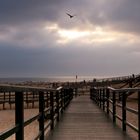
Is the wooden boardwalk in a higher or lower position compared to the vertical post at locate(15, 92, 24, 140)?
lower

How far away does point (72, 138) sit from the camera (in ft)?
32.2

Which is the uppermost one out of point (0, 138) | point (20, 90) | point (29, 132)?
point (20, 90)

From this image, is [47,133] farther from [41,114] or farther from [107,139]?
[41,114]

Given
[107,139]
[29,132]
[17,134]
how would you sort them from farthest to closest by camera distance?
[29,132] < [107,139] < [17,134]

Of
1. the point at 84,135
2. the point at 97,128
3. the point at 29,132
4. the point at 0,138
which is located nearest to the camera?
the point at 0,138

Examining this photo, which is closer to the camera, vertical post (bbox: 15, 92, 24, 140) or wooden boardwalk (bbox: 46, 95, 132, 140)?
vertical post (bbox: 15, 92, 24, 140)

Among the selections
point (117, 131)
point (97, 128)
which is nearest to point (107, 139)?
point (117, 131)

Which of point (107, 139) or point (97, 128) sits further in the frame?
point (97, 128)

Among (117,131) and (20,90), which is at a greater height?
(20,90)

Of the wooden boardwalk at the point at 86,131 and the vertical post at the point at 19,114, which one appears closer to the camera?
the vertical post at the point at 19,114

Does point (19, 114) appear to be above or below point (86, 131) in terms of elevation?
above

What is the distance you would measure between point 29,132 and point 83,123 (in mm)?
2020

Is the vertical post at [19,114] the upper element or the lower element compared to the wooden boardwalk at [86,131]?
upper

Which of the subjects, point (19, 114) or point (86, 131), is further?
point (86, 131)
